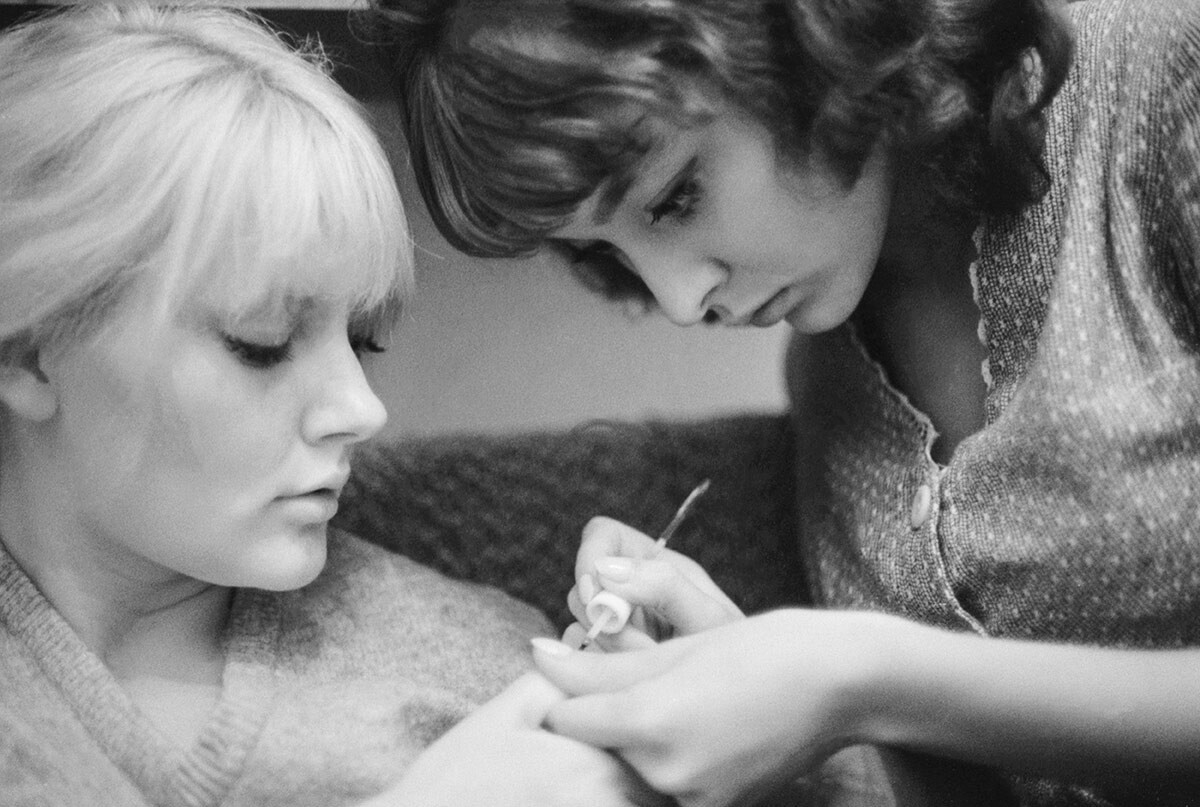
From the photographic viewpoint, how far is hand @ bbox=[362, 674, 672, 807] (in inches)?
21.5

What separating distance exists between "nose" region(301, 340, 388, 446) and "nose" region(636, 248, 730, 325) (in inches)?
6.8

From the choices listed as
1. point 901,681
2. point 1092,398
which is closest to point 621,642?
point 901,681

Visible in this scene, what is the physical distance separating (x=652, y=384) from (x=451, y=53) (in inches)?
14.9

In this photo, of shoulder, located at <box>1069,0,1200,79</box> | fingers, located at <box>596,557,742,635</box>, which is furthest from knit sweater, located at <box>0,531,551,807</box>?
shoulder, located at <box>1069,0,1200,79</box>

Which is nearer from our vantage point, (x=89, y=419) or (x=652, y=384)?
(x=89, y=419)

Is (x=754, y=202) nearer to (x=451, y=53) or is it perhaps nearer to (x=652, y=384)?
→ (x=451, y=53)

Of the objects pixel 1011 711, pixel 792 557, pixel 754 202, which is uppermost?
pixel 754 202

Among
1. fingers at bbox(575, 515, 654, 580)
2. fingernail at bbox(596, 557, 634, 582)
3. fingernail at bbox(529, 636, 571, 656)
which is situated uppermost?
fingernail at bbox(529, 636, 571, 656)

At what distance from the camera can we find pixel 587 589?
67 centimetres

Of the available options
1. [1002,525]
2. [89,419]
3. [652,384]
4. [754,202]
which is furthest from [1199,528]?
[89,419]

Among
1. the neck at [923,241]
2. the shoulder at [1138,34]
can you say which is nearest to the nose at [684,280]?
the neck at [923,241]

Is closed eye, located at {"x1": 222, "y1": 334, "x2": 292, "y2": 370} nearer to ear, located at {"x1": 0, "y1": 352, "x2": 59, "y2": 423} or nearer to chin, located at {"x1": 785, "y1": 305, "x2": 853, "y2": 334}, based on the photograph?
ear, located at {"x1": 0, "y1": 352, "x2": 59, "y2": 423}

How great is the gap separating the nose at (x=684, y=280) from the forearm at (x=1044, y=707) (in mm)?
215

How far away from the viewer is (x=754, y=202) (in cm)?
65
